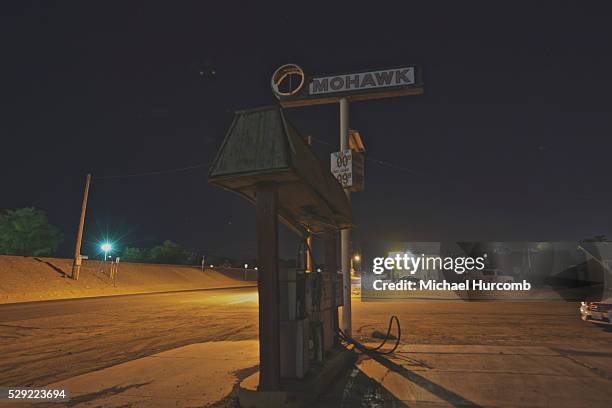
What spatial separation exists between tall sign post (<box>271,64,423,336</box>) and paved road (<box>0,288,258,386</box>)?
3351mm

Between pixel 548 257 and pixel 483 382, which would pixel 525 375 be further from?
pixel 548 257

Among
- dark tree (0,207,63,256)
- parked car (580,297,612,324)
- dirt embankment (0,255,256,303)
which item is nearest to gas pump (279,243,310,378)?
parked car (580,297,612,324)

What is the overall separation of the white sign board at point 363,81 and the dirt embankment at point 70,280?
25623 millimetres

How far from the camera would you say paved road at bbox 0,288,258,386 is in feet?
28.1

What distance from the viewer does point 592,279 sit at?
126 feet

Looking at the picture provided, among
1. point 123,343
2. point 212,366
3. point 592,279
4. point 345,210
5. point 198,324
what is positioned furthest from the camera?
point 592,279

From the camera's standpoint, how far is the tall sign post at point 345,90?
35.4ft

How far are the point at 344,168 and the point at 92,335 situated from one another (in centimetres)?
845

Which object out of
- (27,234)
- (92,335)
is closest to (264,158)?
(92,335)

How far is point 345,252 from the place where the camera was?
1101cm

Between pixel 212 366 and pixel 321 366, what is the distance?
202 centimetres

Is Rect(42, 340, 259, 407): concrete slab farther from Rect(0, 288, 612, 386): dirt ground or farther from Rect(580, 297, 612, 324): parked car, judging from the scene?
Rect(580, 297, 612, 324): parked car

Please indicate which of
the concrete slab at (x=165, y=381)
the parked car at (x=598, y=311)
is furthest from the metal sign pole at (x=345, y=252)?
the parked car at (x=598, y=311)

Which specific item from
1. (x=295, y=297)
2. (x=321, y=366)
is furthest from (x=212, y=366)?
(x=295, y=297)
